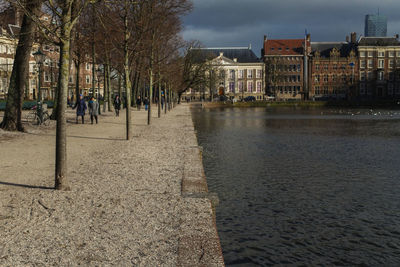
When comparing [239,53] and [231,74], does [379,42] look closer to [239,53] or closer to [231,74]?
[239,53]

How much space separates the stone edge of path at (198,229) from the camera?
194 inches

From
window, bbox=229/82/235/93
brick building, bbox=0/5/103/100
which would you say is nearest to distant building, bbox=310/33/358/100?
window, bbox=229/82/235/93

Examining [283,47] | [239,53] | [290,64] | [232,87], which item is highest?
[283,47]

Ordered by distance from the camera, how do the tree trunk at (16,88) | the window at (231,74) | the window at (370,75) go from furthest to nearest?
the window at (231,74)
the window at (370,75)
the tree trunk at (16,88)

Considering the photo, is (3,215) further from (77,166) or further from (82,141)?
(82,141)

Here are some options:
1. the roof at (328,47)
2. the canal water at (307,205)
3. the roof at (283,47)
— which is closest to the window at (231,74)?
the roof at (283,47)

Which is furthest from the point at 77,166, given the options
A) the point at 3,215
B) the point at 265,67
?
the point at 265,67

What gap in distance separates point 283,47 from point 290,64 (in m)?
5.21

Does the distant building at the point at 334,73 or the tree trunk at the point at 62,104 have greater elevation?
the distant building at the point at 334,73

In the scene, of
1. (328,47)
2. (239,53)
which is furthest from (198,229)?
(239,53)

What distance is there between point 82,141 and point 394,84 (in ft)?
336

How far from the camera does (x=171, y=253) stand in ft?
16.8

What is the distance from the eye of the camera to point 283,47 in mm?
112688

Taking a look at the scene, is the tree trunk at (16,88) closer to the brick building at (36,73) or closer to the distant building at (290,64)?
the brick building at (36,73)
